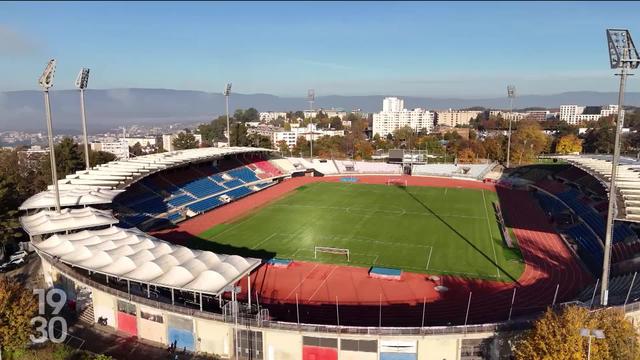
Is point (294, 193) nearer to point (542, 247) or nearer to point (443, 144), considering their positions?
point (542, 247)

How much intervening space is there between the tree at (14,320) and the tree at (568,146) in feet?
348

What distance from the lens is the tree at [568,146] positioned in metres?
101

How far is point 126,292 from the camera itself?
930 inches

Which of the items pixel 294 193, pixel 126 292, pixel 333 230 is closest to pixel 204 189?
pixel 294 193

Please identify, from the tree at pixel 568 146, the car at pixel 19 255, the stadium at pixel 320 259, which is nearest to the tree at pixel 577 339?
the stadium at pixel 320 259

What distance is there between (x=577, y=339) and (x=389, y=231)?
27.5 metres

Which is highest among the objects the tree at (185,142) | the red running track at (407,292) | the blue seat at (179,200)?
the tree at (185,142)

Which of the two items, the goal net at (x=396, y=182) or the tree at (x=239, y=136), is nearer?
the goal net at (x=396, y=182)

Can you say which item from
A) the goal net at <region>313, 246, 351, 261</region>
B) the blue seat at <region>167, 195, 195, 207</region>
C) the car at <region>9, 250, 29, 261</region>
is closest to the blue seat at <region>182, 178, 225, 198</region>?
the blue seat at <region>167, 195, 195, 207</region>

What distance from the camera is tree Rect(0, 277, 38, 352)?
19.5 m

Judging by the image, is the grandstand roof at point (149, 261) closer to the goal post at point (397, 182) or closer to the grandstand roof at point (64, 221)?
Result: the grandstand roof at point (64, 221)

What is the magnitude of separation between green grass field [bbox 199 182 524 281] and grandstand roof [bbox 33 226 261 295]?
1203 centimetres

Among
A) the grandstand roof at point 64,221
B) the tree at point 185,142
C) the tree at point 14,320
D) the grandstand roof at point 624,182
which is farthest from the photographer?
the tree at point 185,142

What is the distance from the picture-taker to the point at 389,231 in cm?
4338
